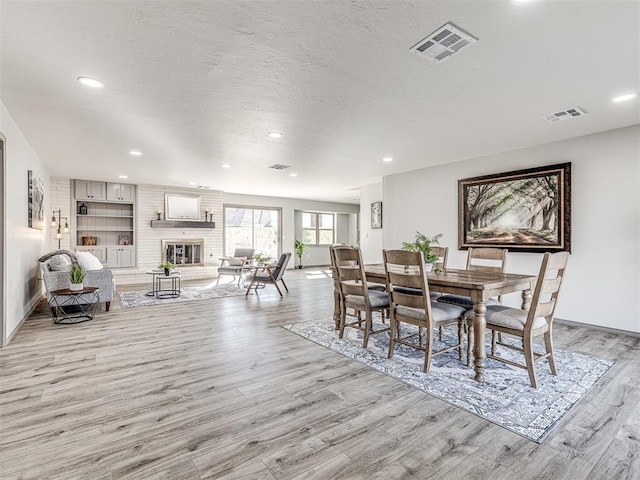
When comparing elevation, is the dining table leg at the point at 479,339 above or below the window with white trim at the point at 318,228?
below

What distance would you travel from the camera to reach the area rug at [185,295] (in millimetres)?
5574

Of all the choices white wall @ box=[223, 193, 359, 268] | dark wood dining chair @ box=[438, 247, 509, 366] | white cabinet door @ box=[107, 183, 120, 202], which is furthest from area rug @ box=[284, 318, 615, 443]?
white wall @ box=[223, 193, 359, 268]

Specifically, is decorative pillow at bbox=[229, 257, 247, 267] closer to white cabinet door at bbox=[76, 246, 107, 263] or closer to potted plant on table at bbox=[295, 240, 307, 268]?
white cabinet door at bbox=[76, 246, 107, 263]

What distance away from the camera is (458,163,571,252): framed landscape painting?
4277 mm

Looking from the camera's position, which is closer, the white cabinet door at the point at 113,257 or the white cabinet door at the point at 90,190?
the white cabinet door at the point at 90,190

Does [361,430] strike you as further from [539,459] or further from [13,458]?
[13,458]

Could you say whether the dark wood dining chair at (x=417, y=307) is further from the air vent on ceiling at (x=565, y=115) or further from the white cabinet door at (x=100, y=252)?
the white cabinet door at (x=100, y=252)

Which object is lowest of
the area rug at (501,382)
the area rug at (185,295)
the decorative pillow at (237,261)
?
the area rug at (501,382)

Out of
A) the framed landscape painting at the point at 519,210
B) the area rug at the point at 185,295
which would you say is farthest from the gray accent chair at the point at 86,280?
the framed landscape painting at the point at 519,210

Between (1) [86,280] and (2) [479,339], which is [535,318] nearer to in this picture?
(2) [479,339]

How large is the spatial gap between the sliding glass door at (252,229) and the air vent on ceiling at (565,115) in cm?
788

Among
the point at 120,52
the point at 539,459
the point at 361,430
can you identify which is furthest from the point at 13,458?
the point at 539,459

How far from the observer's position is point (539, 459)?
168 centimetres

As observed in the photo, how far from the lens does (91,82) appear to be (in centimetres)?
272
